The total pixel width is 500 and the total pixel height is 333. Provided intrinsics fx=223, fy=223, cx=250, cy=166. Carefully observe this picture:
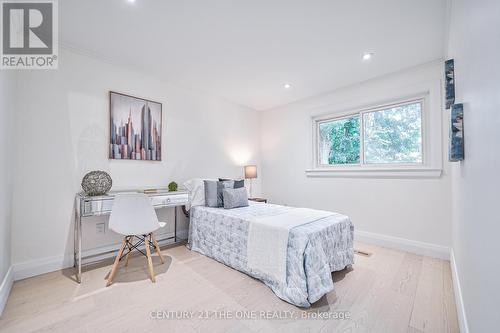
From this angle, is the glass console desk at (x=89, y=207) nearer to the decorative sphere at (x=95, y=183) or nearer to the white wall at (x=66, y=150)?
the decorative sphere at (x=95, y=183)

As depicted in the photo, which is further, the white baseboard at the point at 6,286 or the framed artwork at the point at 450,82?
the framed artwork at the point at 450,82

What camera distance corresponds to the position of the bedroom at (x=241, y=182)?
62.1 inches

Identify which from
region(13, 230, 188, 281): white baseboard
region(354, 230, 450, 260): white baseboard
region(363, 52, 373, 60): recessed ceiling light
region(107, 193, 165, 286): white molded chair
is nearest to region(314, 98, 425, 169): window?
region(363, 52, 373, 60): recessed ceiling light

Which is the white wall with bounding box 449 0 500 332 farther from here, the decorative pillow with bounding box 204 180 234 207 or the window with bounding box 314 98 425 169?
the decorative pillow with bounding box 204 180 234 207

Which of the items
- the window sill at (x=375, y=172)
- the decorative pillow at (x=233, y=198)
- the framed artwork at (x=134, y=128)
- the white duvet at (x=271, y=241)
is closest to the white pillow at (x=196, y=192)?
the decorative pillow at (x=233, y=198)

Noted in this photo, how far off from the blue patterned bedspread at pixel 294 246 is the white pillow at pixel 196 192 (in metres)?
0.09

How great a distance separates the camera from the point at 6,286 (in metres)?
1.89

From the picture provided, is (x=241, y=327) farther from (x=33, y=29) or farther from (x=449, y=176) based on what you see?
(x=33, y=29)

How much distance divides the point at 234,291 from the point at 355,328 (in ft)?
3.25

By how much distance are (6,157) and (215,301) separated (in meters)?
2.20

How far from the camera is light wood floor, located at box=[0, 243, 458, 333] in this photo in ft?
5.15

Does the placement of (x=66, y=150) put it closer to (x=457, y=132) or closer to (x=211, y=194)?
(x=211, y=194)

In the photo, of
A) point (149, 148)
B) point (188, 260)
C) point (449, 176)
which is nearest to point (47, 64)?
point (149, 148)

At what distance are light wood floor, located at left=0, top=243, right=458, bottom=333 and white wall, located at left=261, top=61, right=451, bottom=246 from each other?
58 cm
